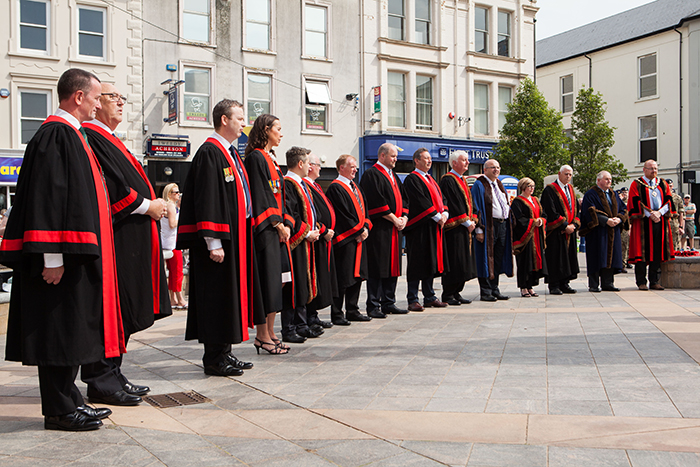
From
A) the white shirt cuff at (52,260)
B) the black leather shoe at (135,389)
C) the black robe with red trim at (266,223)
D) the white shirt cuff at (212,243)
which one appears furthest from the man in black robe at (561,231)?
the white shirt cuff at (52,260)

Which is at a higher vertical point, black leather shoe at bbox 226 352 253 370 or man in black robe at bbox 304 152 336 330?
man in black robe at bbox 304 152 336 330

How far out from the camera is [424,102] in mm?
26359

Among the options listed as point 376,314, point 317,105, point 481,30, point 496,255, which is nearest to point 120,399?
point 376,314

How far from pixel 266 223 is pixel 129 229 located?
135 centimetres

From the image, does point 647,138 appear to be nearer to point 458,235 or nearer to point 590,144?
point 590,144

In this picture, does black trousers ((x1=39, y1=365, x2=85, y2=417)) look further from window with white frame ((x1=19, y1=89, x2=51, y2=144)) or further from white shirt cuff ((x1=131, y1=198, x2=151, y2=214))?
window with white frame ((x1=19, y1=89, x2=51, y2=144))

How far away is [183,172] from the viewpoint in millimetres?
21703

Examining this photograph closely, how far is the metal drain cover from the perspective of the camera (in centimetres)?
435

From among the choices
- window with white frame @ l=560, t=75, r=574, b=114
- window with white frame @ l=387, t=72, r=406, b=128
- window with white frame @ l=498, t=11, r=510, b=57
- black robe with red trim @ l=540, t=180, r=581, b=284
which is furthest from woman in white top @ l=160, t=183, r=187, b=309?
window with white frame @ l=560, t=75, r=574, b=114

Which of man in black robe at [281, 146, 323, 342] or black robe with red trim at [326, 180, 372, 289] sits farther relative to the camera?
black robe with red trim at [326, 180, 372, 289]

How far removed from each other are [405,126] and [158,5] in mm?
9981

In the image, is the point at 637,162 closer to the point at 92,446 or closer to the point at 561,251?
the point at 561,251

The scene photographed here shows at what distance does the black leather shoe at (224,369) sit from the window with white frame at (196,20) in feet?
60.6

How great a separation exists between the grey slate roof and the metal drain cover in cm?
3236
